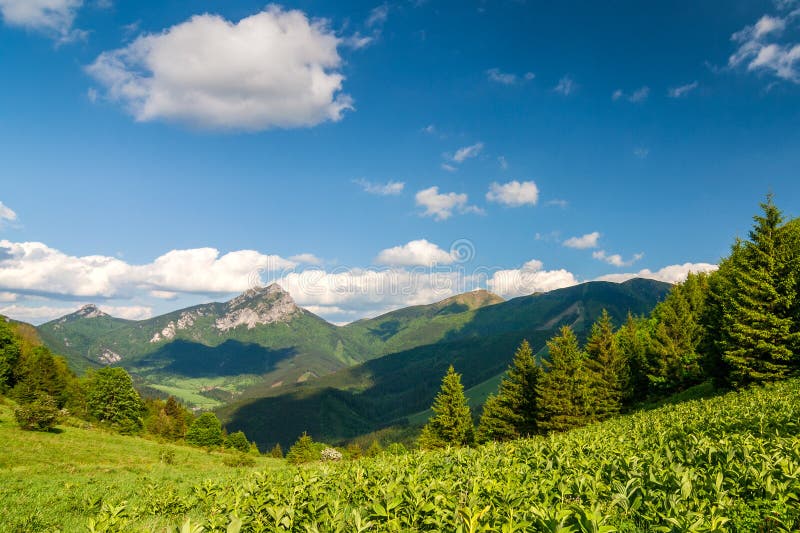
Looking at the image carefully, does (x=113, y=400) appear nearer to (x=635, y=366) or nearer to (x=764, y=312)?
(x=635, y=366)

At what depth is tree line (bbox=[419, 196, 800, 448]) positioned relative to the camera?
29.6 meters

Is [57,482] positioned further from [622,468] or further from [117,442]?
[117,442]

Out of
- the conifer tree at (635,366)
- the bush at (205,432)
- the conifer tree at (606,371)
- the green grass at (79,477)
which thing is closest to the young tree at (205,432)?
the bush at (205,432)

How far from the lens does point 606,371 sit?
168ft

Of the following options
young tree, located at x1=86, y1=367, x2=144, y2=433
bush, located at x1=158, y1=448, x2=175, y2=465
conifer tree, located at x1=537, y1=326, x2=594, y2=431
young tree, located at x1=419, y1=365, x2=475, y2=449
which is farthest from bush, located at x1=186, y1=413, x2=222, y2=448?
conifer tree, located at x1=537, y1=326, x2=594, y2=431

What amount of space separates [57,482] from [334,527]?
82.7 ft

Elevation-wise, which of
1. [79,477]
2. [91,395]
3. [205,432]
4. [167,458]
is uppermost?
[79,477]

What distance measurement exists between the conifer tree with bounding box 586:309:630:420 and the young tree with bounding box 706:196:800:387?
17439mm

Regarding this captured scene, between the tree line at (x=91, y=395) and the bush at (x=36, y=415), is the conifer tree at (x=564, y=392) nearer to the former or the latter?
the bush at (x=36, y=415)

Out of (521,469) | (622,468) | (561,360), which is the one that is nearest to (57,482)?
(521,469)

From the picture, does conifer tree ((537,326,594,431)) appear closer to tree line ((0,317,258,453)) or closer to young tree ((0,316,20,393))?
tree line ((0,317,258,453))

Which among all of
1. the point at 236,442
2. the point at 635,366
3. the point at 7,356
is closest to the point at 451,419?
the point at 635,366

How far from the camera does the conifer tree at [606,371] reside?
47.7 metres

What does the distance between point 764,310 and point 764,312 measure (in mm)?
179
